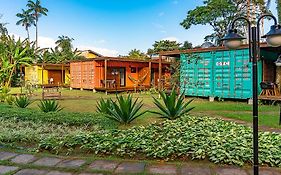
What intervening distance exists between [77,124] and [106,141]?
2038mm

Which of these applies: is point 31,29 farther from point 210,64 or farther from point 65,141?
point 65,141

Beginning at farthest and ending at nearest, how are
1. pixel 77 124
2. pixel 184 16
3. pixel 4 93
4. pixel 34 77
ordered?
pixel 34 77 → pixel 184 16 → pixel 4 93 → pixel 77 124

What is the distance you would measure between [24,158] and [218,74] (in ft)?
35.5

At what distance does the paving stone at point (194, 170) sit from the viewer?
3.25m

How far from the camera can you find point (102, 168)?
345 centimetres

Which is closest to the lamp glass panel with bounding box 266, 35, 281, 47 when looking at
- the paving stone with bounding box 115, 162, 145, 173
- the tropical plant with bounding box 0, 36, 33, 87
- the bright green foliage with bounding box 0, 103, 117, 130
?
the paving stone with bounding box 115, 162, 145, 173

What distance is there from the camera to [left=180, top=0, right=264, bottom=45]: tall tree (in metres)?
24.2

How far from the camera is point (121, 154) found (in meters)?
4.00

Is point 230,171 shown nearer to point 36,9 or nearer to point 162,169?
point 162,169

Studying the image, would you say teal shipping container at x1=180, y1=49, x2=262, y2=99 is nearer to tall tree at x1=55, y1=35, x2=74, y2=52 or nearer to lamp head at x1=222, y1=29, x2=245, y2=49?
lamp head at x1=222, y1=29, x2=245, y2=49

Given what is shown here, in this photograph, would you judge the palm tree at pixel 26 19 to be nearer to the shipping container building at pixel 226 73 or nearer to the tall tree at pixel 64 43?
the tall tree at pixel 64 43

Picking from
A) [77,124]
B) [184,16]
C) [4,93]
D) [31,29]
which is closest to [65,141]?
[77,124]

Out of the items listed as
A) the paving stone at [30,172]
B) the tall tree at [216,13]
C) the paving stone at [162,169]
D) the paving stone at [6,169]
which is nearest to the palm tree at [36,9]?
the tall tree at [216,13]

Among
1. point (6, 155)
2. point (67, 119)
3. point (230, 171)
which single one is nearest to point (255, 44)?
point (230, 171)
